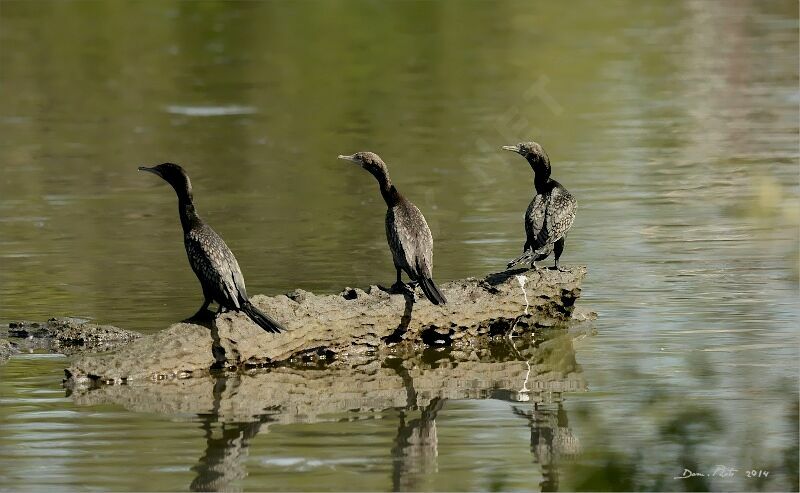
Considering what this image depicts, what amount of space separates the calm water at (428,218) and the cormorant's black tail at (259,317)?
36 cm

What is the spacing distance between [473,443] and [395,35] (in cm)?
2564

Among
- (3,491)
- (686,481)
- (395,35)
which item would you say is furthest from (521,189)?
(395,35)

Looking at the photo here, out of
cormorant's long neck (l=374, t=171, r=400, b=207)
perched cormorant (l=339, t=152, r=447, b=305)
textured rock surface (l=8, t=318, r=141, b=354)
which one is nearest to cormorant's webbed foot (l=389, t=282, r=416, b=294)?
perched cormorant (l=339, t=152, r=447, b=305)

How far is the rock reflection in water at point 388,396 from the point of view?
8680mm

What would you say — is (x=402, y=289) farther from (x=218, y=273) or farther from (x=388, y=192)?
(x=218, y=273)

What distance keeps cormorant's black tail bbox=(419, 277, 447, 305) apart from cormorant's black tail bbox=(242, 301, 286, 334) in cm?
111

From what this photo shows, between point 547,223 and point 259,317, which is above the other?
point 547,223

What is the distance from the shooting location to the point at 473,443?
887cm

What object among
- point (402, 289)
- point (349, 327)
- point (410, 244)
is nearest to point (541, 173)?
point (410, 244)

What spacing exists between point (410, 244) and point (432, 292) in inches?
16.1

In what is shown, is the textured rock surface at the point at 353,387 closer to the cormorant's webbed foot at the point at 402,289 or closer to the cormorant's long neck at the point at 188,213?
the cormorant's webbed foot at the point at 402,289

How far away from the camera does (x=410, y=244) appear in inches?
439

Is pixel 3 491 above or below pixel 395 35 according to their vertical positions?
below

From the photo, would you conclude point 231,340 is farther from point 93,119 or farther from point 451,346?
point 93,119
